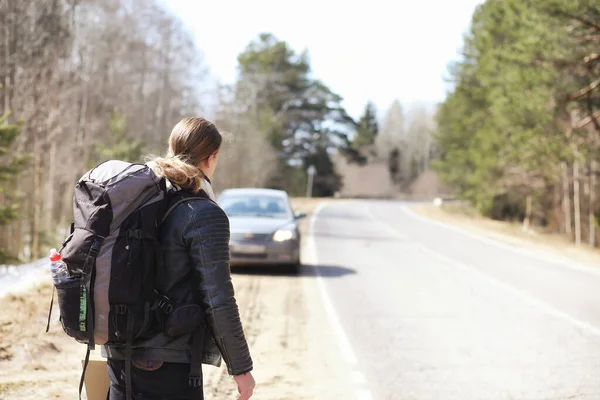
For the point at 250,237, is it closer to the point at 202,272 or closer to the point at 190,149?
the point at 190,149

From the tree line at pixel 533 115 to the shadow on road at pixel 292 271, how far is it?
37.4 feet

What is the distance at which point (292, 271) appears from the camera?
14.4m

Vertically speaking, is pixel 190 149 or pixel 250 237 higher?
pixel 190 149

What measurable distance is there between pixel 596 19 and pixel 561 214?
1984 centimetres

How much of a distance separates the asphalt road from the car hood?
1383mm

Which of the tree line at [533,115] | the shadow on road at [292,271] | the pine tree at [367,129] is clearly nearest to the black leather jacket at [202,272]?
the shadow on road at [292,271]

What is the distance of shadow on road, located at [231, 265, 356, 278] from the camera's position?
556 inches

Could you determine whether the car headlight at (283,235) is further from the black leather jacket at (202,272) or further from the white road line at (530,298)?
the black leather jacket at (202,272)

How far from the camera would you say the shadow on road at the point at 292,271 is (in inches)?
556

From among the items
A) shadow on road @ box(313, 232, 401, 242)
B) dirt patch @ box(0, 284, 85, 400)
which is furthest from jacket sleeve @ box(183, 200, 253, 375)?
shadow on road @ box(313, 232, 401, 242)

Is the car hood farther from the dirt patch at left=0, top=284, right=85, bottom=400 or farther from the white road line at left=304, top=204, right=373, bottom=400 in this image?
the dirt patch at left=0, top=284, right=85, bottom=400

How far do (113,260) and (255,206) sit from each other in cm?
1246

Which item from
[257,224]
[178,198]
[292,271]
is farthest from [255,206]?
[178,198]

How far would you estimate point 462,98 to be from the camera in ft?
153
